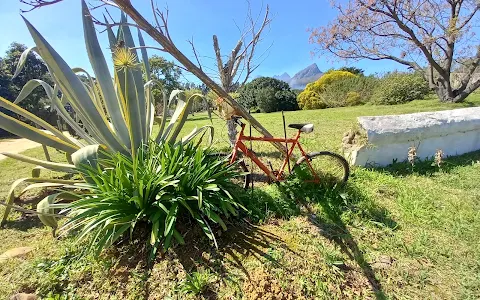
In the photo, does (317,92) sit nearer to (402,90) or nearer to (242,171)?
(402,90)

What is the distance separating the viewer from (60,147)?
8.77 feet

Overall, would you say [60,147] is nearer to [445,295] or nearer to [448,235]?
[445,295]

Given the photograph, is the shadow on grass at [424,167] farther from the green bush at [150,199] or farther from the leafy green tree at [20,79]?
the leafy green tree at [20,79]

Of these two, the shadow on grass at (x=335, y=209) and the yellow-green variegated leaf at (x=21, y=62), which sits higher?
the yellow-green variegated leaf at (x=21, y=62)

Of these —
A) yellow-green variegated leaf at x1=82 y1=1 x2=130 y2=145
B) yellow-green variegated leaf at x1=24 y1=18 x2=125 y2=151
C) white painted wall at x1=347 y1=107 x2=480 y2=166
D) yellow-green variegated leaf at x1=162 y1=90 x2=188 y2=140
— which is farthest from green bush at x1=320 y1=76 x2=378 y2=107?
yellow-green variegated leaf at x1=24 y1=18 x2=125 y2=151

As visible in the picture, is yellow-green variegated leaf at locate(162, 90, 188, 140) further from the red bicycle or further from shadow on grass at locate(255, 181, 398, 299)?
shadow on grass at locate(255, 181, 398, 299)

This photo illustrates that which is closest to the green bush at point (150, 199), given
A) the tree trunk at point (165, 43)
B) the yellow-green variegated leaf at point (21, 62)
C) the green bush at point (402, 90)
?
the tree trunk at point (165, 43)

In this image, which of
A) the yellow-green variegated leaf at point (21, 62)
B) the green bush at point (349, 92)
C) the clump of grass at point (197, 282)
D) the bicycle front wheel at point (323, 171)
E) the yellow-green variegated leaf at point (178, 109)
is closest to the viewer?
the clump of grass at point (197, 282)

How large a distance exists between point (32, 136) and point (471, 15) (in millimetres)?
13507

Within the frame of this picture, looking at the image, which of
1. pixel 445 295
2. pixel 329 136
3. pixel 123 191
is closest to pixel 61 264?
pixel 123 191

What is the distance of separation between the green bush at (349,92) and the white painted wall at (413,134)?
10.3 meters

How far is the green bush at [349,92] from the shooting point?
13.7 meters

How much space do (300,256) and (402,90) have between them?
13696 millimetres

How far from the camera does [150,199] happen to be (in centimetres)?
206
